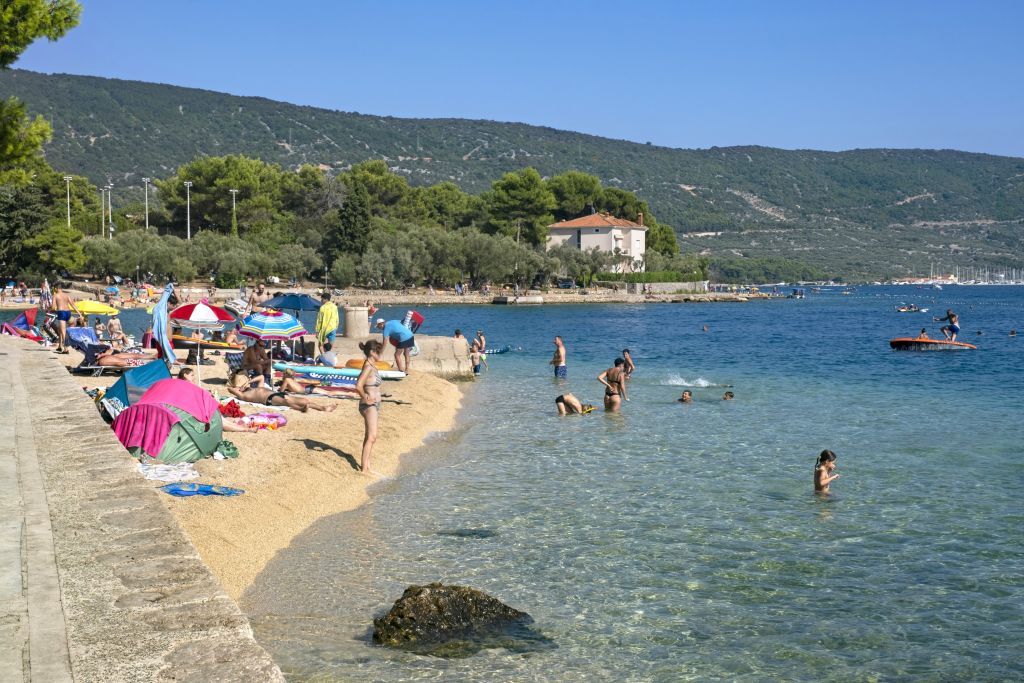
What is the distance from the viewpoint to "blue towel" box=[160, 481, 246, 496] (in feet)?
34.2

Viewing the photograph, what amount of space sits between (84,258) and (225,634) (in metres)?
77.0

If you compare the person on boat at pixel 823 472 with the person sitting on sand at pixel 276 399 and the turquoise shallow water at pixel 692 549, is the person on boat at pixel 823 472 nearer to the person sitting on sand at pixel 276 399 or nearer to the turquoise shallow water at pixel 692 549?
the turquoise shallow water at pixel 692 549

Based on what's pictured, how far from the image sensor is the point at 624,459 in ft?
52.0

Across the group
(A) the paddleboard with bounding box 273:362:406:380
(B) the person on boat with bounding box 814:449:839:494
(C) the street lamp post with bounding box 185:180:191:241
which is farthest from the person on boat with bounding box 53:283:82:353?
(C) the street lamp post with bounding box 185:180:191:241

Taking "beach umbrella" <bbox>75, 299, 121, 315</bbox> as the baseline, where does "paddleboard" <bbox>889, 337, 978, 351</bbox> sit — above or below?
below

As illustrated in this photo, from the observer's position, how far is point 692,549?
10.5 metres

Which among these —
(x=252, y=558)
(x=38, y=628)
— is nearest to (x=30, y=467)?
(x=252, y=558)

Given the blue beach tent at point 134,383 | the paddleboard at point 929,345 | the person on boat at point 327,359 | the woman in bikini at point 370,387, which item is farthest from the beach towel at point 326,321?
the paddleboard at point 929,345

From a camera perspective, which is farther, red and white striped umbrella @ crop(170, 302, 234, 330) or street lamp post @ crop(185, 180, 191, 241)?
street lamp post @ crop(185, 180, 191, 241)

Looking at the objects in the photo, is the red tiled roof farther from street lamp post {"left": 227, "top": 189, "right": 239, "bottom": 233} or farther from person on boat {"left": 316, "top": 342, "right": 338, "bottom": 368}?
person on boat {"left": 316, "top": 342, "right": 338, "bottom": 368}

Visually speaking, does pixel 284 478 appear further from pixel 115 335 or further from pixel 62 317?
pixel 115 335

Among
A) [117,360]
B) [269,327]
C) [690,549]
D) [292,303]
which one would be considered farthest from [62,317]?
[690,549]

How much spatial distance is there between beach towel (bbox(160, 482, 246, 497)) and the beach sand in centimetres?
13

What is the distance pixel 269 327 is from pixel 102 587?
14.1m
